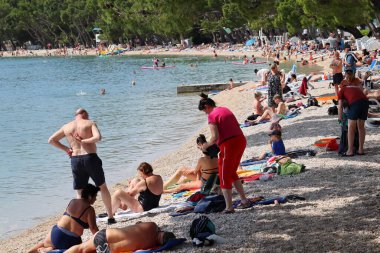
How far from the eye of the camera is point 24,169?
1964cm

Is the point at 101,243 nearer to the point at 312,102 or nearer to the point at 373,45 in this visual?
the point at 312,102

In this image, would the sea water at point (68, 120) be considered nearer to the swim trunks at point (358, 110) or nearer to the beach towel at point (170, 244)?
the beach towel at point (170, 244)

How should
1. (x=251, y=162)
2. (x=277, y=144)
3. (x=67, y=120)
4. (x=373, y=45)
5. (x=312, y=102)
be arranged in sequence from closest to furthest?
(x=277, y=144), (x=251, y=162), (x=312, y=102), (x=67, y=120), (x=373, y=45)

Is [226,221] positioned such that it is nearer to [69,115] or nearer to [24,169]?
[24,169]

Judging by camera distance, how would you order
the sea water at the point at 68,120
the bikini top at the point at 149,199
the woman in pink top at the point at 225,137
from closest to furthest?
1. the woman in pink top at the point at 225,137
2. the bikini top at the point at 149,199
3. the sea water at the point at 68,120

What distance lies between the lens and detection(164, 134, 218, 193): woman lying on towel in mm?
10383

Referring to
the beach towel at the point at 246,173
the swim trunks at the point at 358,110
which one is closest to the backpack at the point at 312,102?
the beach towel at the point at 246,173

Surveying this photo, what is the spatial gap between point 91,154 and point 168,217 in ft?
4.10

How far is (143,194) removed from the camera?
10227 mm

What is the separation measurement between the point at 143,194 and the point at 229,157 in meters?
2.13

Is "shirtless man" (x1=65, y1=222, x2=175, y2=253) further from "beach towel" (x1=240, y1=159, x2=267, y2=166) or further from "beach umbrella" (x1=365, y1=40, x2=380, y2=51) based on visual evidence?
"beach umbrella" (x1=365, y1=40, x2=380, y2=51)

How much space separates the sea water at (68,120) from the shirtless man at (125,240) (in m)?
5.54

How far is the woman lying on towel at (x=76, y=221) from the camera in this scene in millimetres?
7859

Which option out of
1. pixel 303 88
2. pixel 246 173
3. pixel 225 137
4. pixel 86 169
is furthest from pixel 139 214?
pixel 303 88
